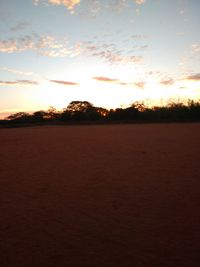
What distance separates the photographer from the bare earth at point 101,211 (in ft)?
7.36

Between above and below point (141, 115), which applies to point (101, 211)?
below

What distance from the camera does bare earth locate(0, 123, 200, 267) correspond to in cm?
224

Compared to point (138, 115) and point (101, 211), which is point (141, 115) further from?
point (101, 211)

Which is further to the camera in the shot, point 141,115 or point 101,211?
point 141,115

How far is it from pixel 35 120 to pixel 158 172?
51.5 feet

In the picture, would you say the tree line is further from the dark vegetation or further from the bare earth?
the bare earth

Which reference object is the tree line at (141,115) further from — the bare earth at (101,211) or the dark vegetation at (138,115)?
the bare earth at (101,211)

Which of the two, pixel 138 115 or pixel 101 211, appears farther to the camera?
pixel 138 115

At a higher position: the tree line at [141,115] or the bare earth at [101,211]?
the tree line at [141,115]

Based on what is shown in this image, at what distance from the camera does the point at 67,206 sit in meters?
3.22

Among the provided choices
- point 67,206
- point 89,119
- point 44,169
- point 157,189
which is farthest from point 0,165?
point 89,119

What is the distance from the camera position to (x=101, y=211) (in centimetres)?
305

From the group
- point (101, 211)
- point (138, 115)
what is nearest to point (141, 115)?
point (138, 115)

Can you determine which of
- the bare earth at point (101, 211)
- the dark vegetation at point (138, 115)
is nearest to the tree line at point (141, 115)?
the dark vegetation at point (138, 115)
